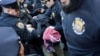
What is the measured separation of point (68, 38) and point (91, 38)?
28 centimetres

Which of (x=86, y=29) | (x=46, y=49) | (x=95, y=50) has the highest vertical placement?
(x=86, y=29)

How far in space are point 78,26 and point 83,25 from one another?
64 mm

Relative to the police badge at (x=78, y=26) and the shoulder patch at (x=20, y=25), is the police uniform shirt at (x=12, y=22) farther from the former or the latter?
the police badge at (x=78, y=26)

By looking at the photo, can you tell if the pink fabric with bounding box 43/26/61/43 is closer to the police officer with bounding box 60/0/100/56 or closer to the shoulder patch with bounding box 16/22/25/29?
the shoulder patch with bounding box 16/22/25/29

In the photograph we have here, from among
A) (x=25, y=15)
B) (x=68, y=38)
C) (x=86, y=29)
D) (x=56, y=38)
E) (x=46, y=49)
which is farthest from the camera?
(x=25, y=15)

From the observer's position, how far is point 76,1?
2197 millimetres

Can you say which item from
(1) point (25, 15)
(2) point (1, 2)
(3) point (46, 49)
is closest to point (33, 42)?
(3) point (46, 49)

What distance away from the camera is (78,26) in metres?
2.26

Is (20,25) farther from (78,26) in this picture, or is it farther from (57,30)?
(78,26)

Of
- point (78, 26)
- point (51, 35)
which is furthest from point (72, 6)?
point (51, 35)

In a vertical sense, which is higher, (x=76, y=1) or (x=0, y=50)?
(x=76, y=1)

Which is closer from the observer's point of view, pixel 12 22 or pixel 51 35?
pixel 12 22

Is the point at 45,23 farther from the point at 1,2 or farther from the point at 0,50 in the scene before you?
the point at 0,50

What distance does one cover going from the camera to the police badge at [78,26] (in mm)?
2211
